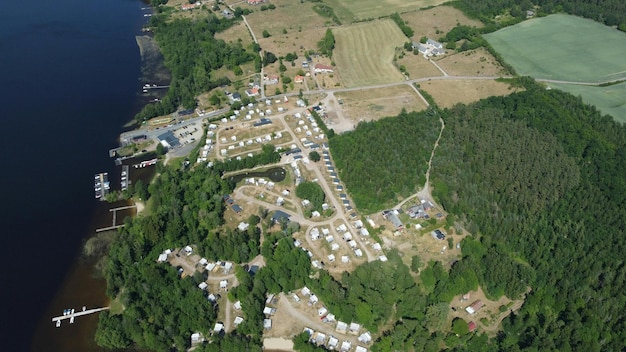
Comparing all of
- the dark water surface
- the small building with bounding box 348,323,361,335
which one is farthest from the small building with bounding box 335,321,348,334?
the dark water surface

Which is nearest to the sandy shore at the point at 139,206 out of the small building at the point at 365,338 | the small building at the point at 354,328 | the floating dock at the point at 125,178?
the floating dock at the point at 125,178

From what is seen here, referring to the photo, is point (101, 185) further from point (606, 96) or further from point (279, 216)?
point (606, 96)

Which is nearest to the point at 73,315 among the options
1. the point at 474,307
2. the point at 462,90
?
the point at 474,307

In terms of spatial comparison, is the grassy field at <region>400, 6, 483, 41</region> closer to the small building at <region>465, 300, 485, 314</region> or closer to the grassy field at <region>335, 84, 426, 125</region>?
the grassy field at <region>335, 84, 426, 125</region>

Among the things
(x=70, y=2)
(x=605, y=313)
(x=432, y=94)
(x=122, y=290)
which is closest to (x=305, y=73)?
(x=432, y=94)

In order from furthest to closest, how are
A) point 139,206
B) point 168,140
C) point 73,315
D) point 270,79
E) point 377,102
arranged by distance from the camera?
point 270,79
point 377,102
point 168,140
point 139,206
point 73,315

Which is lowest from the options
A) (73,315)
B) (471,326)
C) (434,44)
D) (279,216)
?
(73,315)

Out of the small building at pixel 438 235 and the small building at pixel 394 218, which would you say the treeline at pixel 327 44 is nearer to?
the small building at pixel 394 218
